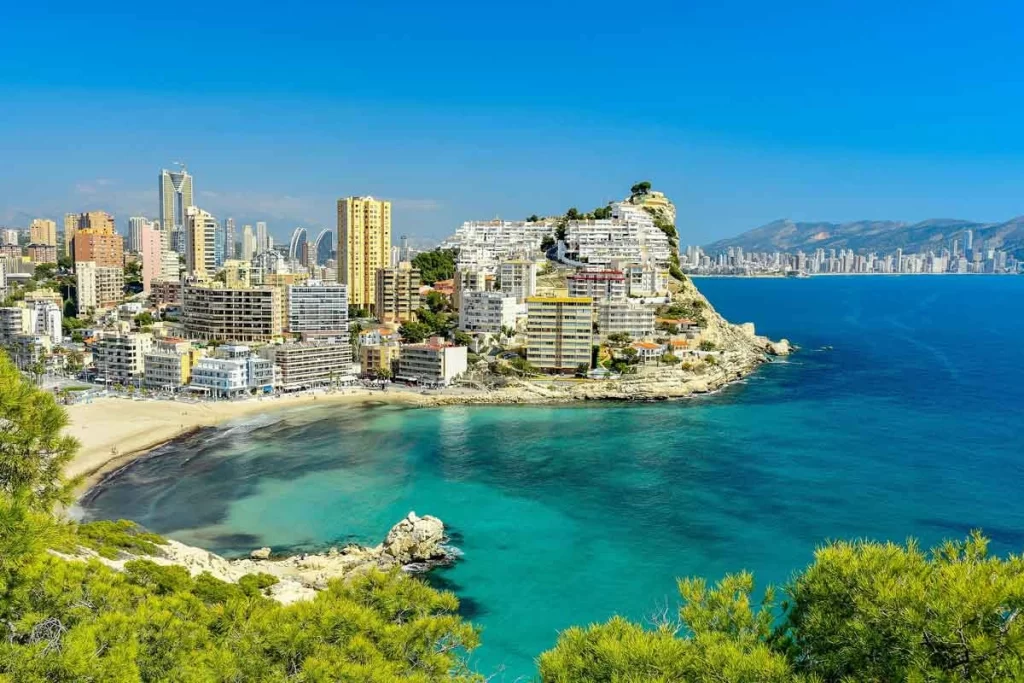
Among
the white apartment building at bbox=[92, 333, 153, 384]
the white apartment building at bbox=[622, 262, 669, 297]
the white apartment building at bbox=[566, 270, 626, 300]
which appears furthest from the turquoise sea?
the white apartment building at bbox=[622, 262, 669, 297]

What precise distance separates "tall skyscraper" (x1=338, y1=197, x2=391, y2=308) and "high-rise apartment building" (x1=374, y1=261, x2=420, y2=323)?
2323mm

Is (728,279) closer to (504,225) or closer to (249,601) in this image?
(504,225)

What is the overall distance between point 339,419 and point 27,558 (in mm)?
21795

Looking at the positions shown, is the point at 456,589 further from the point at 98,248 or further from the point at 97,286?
the point at 98,248

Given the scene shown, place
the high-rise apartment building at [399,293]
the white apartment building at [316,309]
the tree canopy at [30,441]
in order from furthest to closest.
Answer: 1. the high-rise apartment building at [399,293]
2. the white apartment building at [316,309]
3. the tree canopy at [30,441]

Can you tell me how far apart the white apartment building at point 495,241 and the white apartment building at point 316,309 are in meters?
11.0

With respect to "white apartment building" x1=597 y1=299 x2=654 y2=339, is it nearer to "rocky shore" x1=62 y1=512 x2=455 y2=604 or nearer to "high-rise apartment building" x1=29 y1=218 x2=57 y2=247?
"rocky shore" x1=62 y1=512 x2=455 y2=604

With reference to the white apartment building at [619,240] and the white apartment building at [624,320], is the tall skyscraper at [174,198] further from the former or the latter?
the white apartment building at [624,320]

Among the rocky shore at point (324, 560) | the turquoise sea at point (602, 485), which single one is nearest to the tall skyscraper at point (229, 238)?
the turquoise sea at point (602, 485)

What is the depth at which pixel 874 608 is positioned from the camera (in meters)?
4.56

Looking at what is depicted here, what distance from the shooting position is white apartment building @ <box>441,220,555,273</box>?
50188 millimetres

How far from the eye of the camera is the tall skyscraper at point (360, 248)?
45719 millimetres

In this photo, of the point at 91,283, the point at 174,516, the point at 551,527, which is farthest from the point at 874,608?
the point at 91,283

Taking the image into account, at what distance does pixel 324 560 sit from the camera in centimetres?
1352
